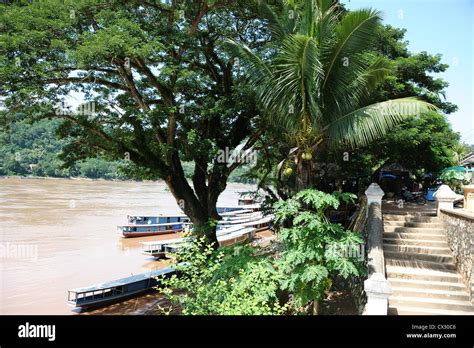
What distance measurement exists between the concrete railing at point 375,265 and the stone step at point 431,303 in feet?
1.37

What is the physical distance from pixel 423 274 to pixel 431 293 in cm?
42

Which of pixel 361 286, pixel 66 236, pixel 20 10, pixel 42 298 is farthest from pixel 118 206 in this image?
pixel 361 286

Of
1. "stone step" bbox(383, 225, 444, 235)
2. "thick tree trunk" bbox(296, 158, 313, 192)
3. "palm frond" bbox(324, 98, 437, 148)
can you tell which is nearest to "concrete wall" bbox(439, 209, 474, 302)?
"stone step" bbox(383, 225, 444, 235)

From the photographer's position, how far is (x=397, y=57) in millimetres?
9758

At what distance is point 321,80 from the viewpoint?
5422mm

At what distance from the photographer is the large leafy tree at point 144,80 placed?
675 centimetres

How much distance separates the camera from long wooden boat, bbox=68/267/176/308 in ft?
32.7

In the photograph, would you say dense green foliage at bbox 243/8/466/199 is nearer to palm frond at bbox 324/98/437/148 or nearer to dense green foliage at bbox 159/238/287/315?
palm frond at bbox 324/98/437/148

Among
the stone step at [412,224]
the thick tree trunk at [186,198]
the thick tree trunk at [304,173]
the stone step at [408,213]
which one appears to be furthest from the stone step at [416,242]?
the thick tree trunk at [186,198]

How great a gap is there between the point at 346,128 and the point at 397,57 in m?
5.95

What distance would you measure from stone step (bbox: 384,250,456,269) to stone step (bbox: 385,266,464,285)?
210 mm

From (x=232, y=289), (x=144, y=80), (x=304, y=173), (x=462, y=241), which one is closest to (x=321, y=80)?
(x=304, y=173)

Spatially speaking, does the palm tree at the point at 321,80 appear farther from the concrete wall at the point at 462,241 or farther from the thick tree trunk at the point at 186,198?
the thick tree trunk at the point at 186,198
